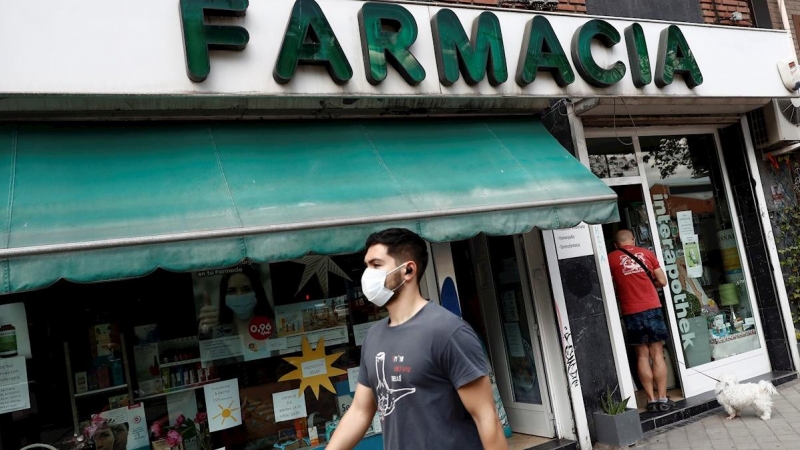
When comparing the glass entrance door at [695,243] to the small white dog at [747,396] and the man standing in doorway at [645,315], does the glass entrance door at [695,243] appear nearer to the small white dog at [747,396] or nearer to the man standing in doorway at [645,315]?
the man standing in doorway at [645,315]

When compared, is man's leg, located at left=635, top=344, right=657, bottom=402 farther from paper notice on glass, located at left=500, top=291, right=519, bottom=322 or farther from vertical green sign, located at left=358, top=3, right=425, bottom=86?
vertical green sign, located at left=358, top=3, right=425, bottom=86

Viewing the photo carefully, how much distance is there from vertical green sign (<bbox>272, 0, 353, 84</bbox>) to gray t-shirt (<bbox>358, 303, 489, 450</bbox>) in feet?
9.57

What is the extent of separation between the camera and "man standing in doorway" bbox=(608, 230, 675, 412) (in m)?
6.68

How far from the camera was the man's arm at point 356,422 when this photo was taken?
2709 millimetres

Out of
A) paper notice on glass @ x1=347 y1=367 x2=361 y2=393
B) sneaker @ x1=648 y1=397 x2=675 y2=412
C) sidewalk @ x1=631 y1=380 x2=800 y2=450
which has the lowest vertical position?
sidewalk @ x1=631 y1=380 x2=800 y2=450

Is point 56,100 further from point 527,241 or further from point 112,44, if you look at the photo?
point 527,241

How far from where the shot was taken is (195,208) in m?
4.17

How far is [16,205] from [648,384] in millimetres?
6007

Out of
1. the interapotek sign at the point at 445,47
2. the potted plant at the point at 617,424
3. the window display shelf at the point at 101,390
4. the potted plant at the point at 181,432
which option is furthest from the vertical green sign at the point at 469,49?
the window display shelf at the point at 101,390

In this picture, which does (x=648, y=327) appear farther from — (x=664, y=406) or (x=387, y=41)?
(x=387, y=41)

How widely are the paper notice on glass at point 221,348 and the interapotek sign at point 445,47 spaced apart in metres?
2.18

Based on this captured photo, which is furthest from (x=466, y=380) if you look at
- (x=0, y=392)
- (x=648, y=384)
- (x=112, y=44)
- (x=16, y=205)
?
(x=648, y=384)

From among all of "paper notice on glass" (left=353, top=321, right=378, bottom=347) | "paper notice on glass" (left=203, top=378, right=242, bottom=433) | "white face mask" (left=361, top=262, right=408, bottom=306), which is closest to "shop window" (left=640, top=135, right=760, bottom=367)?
"paper notice on glass" (left=353, top=321, right=378, bottom=347)

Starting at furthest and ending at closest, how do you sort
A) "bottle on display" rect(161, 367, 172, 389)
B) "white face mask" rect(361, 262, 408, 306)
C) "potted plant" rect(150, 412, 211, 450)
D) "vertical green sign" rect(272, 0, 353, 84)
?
"bottle on display" rect(161, 367, 172, 389), "potted plant" rect(150, 412, 211, 450), "vertical green sign" rect(272, 0, 353, 84), "white face mask" rect(361, 262, 408, 306)
